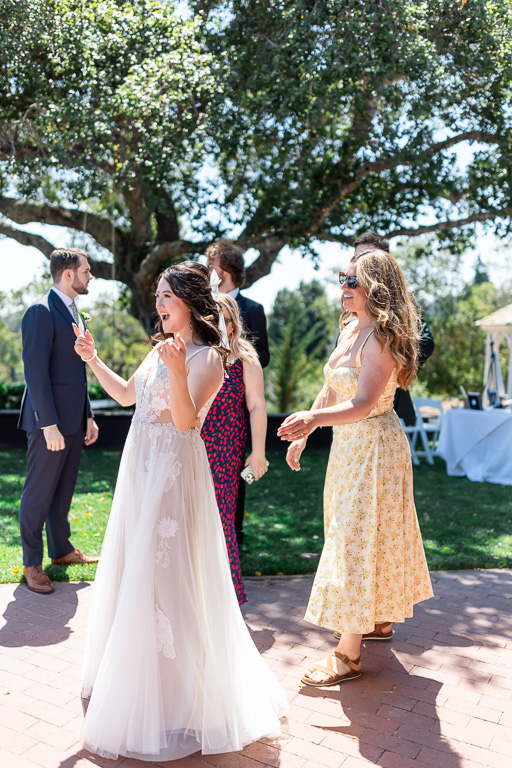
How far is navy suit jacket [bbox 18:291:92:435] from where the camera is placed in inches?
183

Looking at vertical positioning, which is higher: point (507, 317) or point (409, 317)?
point (507, 317)

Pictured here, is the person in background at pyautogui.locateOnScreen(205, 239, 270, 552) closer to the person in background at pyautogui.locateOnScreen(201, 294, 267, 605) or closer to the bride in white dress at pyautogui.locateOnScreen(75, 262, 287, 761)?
the person in background at pyautogui.locateOnScreen(201, 294, 267, 605)

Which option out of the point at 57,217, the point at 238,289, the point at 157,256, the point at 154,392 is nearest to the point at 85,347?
the point at 154,392

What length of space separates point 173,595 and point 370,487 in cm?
116

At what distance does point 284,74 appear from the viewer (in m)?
8.59

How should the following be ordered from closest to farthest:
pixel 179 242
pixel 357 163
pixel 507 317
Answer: pixel 357 163 → pixel 179 242 → pixel 507 317

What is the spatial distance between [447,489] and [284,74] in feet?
18.6

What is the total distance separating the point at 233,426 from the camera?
4.22 meters

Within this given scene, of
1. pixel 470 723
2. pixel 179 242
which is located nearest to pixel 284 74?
pixel 179 242

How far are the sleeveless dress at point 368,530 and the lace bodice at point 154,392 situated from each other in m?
0.93

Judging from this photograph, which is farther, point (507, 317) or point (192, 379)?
point (507, 317)

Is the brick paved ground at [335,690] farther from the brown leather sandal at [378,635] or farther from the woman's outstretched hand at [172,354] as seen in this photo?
the woman's outstretched hand at [172,354]

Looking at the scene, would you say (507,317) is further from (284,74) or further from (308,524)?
(308,524)

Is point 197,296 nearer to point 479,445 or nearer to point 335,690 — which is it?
point 335,690
